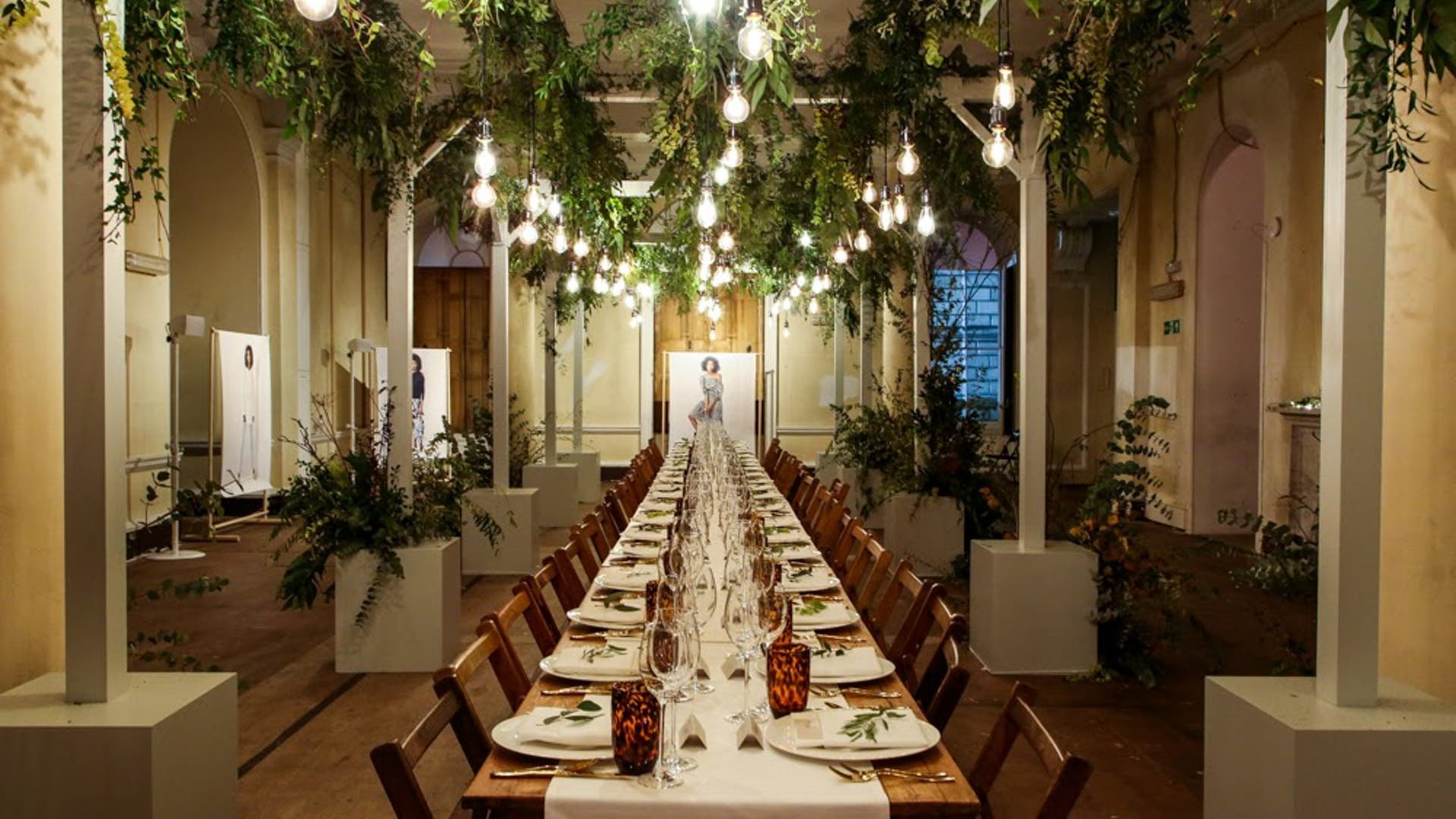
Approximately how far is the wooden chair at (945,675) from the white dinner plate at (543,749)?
803 mm

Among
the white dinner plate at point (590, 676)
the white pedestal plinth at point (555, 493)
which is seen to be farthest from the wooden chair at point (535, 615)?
the white pedestal plinth at point (555, 493)

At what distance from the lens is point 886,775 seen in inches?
76.5

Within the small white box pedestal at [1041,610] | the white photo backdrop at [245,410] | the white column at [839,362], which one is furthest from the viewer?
the white column at [839,362]

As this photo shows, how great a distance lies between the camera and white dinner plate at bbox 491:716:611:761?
2.00m

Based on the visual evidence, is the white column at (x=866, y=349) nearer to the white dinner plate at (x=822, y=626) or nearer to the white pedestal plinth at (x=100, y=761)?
the white dinner plate at (x=822, y=626)

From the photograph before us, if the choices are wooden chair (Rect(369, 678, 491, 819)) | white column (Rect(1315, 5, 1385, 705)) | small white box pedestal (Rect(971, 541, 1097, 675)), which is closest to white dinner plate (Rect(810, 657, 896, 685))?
wooden chair (Rect(369, 678, 491, 819))

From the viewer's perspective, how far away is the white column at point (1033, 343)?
209 inches

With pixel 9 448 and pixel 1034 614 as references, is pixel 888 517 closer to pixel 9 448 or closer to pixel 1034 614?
pixel 1034 614

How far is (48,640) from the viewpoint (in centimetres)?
281

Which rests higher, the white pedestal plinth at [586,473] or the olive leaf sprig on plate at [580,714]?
the olive leaf sprig on plate at [580,714]

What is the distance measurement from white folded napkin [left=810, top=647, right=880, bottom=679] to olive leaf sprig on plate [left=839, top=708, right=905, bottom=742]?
25cm

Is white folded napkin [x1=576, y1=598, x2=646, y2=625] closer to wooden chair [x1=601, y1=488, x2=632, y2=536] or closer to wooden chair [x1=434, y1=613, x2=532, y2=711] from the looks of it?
wooden chair [x1=434, y1=613, x2=532, y2=711]

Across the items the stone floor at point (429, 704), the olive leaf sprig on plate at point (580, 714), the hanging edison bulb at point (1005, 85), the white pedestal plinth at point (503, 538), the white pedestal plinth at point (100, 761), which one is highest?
the hanging edison bulb at point (1005, 85)

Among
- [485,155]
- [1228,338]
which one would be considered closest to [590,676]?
[485,155]
